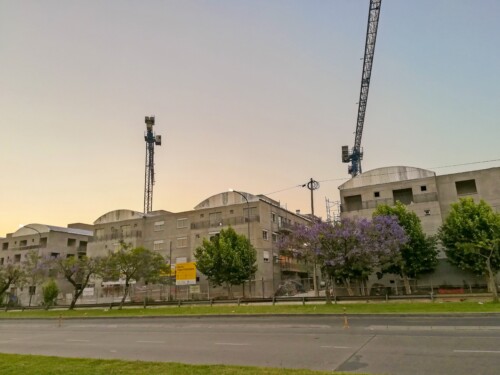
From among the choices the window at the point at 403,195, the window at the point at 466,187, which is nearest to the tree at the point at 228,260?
the window at the point at 403,195

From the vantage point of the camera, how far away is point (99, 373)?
9102 mm

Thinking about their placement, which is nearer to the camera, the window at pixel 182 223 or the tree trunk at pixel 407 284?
the tree trunk at pixel 407 284

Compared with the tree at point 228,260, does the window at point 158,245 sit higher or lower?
higher

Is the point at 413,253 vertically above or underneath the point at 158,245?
underneath

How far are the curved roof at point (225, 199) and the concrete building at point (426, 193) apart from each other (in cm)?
1361

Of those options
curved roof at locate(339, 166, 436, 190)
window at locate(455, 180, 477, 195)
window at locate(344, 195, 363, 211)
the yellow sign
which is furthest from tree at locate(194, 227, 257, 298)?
window at locate(455, 180, 477, 195)

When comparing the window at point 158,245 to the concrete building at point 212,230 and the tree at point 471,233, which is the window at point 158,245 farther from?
the tree at point 471,233

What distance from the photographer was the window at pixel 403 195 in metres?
46.5

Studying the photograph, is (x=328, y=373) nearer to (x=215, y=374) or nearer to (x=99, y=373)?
(x=215, y=374)

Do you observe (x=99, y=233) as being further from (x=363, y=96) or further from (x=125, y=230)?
(x=363, y=96)

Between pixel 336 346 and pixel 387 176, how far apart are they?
3735cm

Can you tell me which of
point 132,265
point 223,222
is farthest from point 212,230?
point 132,265

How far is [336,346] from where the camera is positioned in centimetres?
1308

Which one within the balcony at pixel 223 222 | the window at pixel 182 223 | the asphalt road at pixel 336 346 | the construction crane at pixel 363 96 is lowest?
the asphalt road at pixel 336 346
